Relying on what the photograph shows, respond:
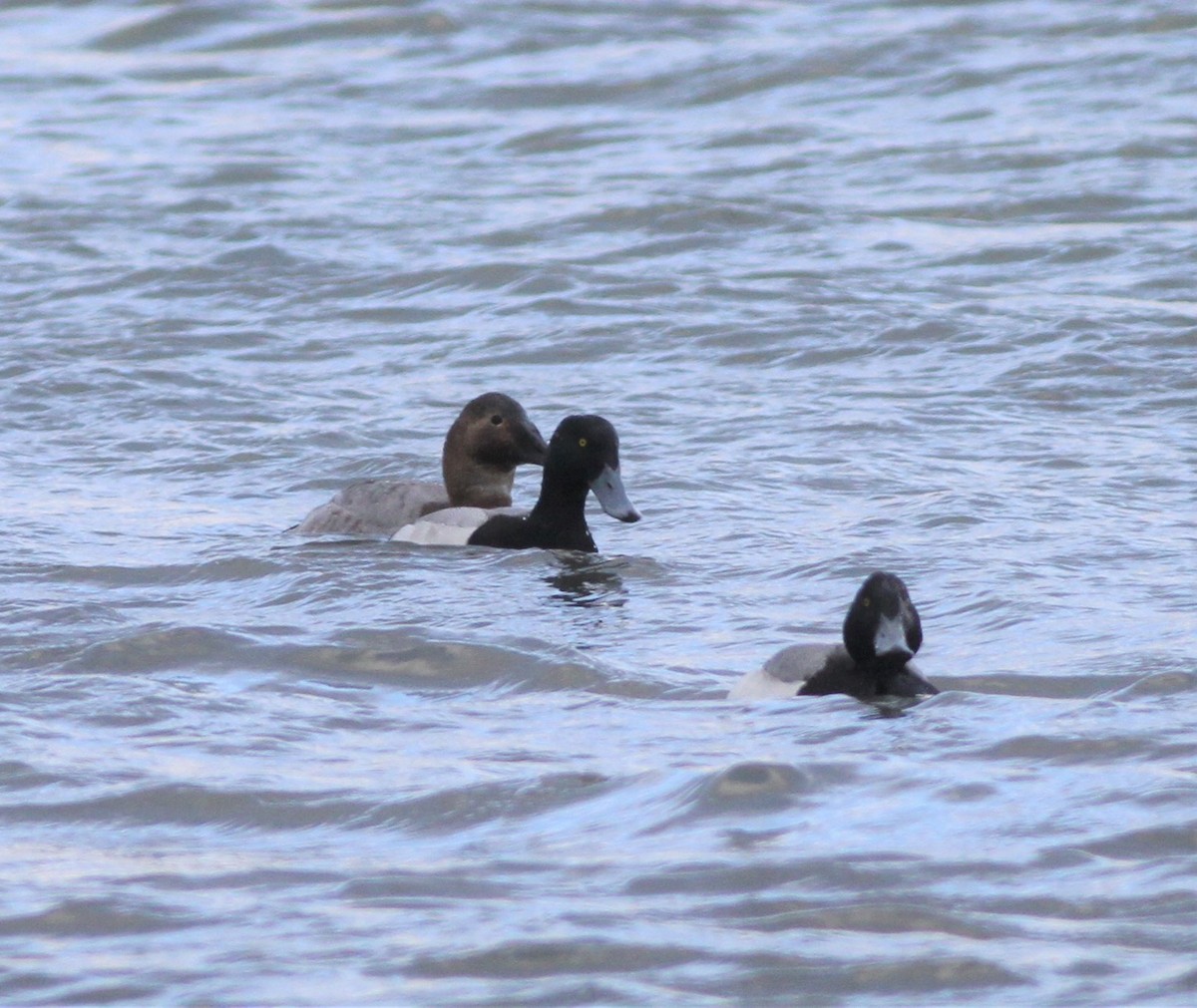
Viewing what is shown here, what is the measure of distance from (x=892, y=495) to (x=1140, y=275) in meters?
5.15

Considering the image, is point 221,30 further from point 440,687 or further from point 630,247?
point 440,687

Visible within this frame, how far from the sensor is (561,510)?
10352mm

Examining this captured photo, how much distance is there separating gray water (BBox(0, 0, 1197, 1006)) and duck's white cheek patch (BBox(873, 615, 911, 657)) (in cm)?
25

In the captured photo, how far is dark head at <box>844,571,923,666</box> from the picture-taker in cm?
735

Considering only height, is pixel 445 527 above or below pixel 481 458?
below

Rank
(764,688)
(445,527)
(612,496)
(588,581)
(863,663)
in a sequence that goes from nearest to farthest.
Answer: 1. (764,688)
2. (863,663)
3. (588,581)
4. (612,496)
5. (445,527)

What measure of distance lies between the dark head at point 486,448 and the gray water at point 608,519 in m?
0.52

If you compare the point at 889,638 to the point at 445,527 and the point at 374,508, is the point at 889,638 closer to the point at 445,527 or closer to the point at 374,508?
the point at 445,527

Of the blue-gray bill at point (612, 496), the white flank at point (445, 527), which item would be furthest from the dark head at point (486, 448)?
the blue-gray bill at point (612, 496)

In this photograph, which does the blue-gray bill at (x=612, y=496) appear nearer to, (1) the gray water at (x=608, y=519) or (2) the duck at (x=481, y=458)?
(1) the gray water at (x=608, y=519)

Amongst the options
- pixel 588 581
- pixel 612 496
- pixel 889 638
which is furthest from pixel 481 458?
pixel 889 638

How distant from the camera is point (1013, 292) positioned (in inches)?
578

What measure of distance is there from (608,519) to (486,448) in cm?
71

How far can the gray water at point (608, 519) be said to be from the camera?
216 inches
